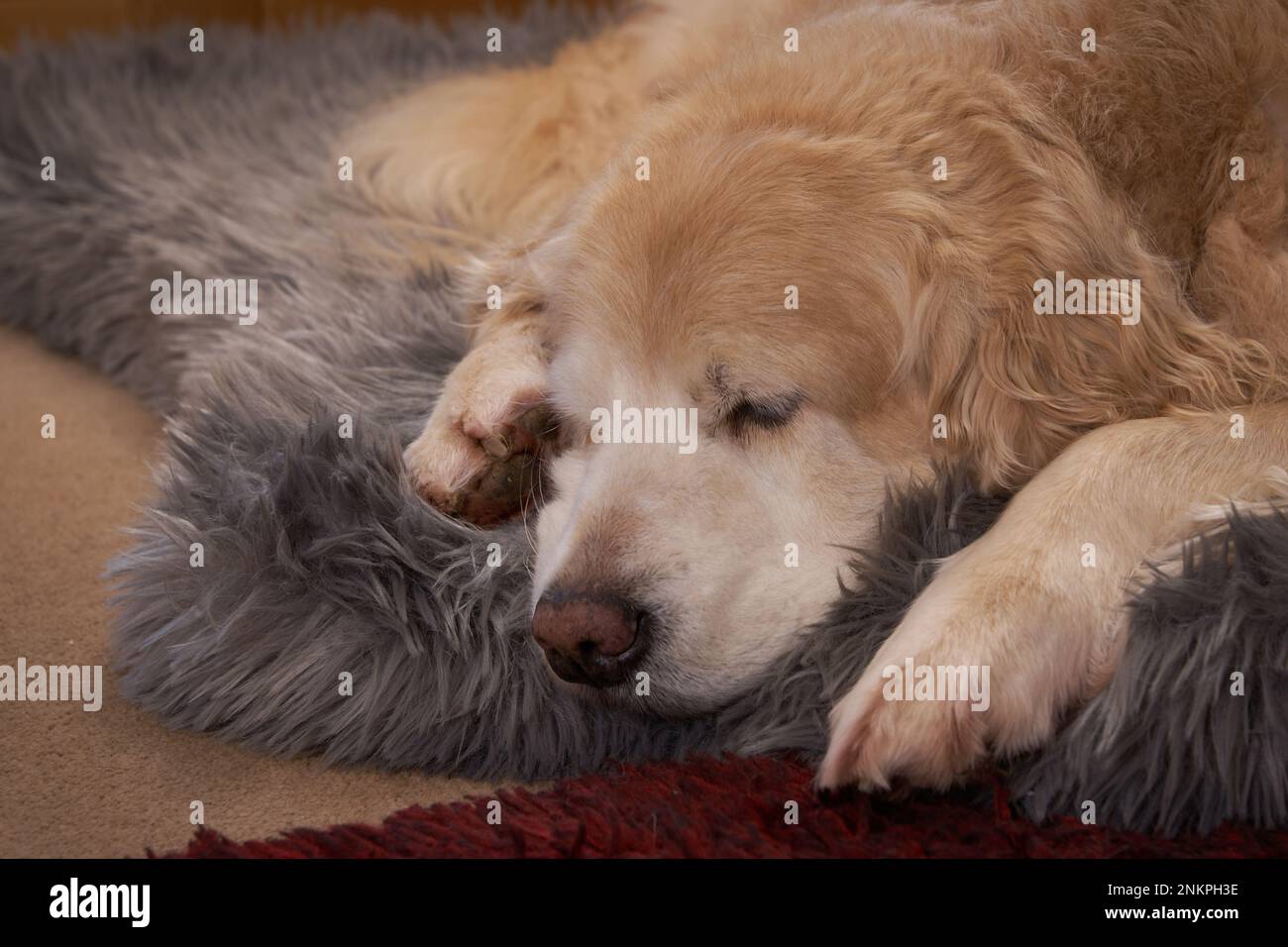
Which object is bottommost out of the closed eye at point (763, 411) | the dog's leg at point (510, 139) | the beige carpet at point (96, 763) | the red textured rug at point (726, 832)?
the red textured rug at point (726, 832)

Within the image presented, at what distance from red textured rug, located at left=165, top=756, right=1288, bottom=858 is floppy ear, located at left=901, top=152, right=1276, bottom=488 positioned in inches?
19.7

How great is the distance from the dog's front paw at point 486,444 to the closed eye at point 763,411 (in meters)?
0.36

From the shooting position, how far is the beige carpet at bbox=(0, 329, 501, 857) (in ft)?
4.94

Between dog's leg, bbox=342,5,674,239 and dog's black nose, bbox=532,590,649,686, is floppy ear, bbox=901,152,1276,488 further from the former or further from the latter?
dog's leg, bbox=342,5,674,239

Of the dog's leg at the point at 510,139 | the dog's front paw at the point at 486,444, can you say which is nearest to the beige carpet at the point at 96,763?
the dog's front paw at the point at 486,444

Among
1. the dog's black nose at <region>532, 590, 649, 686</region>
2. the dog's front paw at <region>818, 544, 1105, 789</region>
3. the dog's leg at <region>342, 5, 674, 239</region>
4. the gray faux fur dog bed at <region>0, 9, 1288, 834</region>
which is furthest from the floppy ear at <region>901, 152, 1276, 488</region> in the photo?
the dog's leg at <region>342, 5, 674, 239</region>

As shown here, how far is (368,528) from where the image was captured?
1.75 m

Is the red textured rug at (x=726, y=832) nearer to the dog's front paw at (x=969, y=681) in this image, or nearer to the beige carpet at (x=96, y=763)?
the dog's front paw at (x=969, y=681)

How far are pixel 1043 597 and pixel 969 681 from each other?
0.13 meters

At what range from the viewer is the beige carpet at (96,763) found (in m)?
1.50

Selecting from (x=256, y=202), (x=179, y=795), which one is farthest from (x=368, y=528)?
(x=256, y=202)

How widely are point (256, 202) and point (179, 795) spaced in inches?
61.8
